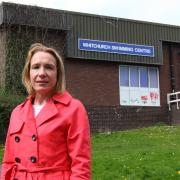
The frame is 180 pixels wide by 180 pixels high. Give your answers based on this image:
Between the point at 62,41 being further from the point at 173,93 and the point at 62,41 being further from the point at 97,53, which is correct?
the point at 173,93

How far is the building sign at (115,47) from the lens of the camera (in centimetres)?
2691

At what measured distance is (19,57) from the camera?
24.9 m

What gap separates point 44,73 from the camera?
3213 millimetres

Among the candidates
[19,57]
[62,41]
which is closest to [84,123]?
[19,57]

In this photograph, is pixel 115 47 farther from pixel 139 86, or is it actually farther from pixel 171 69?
pixel 171 69

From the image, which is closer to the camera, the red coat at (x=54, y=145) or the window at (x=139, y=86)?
the red coat at (x=54, y=145)

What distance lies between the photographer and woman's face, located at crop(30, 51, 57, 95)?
10.6ft

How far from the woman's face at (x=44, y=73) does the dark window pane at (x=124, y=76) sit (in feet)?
82.7

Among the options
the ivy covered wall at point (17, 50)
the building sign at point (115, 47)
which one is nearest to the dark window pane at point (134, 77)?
the building sign at point (115, 47)

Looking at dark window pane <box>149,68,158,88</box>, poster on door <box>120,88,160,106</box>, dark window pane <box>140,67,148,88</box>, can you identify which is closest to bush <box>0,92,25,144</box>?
poster on door <box>120,88,160,106</box>

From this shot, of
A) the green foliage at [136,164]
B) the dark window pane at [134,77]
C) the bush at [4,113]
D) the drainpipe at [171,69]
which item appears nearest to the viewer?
the green foliage at [136,164]

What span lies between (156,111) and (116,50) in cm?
435

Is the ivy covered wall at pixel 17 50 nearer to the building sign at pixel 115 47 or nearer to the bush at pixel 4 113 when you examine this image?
the building sign at pixel 115 47

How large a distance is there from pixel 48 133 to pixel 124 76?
84.5ft
